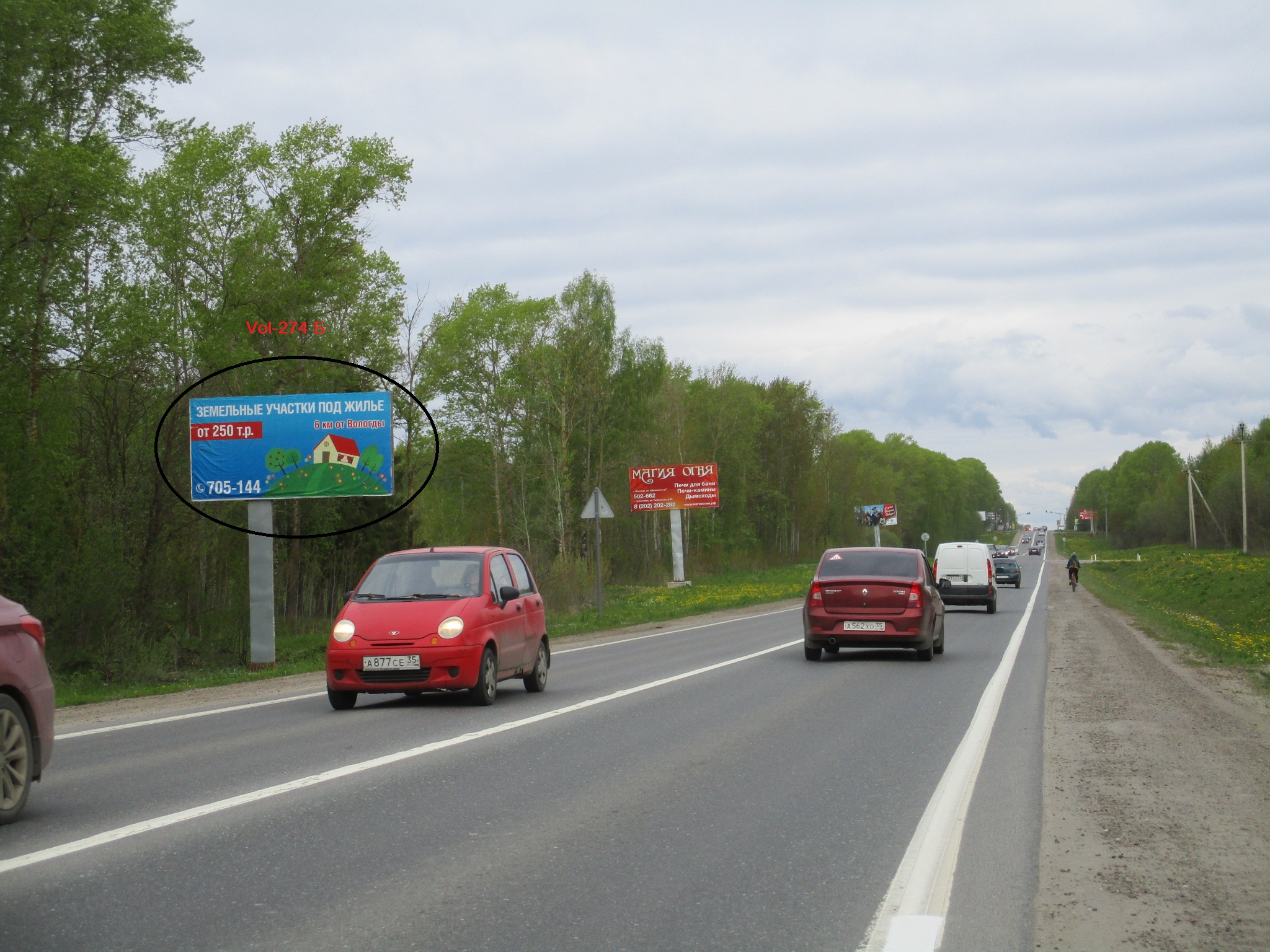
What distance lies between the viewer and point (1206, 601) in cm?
4256

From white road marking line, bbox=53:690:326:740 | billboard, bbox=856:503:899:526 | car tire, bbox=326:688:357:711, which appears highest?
billboard, bbox=856:503:899:526

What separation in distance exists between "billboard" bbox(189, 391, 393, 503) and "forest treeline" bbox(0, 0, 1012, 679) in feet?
8.70

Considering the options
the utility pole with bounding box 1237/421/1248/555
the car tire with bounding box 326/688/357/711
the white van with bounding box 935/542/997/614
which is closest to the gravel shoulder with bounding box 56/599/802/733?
the car tire with bounding box 326/688/357/711

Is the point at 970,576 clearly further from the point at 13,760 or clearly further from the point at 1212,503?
the point at 1212,503

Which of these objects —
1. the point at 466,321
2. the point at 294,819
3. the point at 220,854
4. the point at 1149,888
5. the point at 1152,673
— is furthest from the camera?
the point at 466,321

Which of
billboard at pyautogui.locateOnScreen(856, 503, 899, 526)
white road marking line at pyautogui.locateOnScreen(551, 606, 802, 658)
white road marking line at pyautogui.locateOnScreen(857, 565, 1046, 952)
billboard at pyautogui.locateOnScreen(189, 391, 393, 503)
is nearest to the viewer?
white road marking line at pyautogui.locateOnScreen(857, 565, 1046, 952)

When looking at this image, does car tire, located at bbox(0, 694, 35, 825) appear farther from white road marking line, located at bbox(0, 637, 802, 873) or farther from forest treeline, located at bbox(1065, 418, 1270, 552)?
forest treeline, located at bbox(1065, 418, 1270, 552)

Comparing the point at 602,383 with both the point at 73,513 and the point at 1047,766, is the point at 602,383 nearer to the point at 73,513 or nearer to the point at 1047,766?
the point at 73,513

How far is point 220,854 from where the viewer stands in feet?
19.7

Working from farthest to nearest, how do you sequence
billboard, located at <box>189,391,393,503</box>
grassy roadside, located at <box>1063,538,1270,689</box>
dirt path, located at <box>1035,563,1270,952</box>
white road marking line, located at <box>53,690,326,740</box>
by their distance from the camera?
1. billboard, located at <box>189,391,393,503</box>
2. grassy roadside, located at <box>1063,538,1270,689</box>
3. white road marking line, located at <box>53,690,326,740</box>
4. dirt path, located at <box>1035,563,1270,952</box>

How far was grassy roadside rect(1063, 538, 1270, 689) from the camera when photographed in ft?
73.3

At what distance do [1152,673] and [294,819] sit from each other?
44.8ft

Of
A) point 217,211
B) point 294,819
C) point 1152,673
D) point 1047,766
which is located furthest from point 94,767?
point 217,211

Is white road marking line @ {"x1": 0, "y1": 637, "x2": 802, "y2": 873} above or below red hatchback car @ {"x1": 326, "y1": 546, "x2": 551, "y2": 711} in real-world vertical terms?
below
